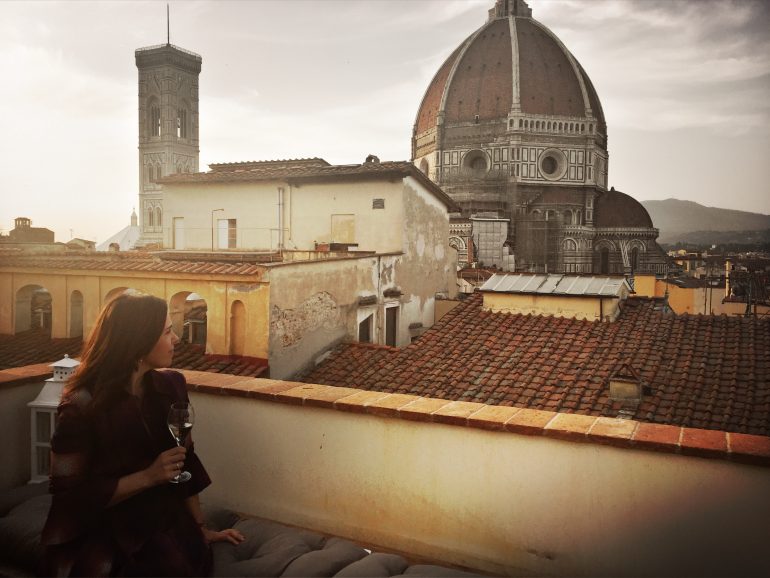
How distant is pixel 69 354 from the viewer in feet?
32.9

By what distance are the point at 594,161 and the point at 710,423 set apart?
53.2 metres

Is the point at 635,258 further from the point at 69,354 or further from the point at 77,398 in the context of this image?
the point at 77,398

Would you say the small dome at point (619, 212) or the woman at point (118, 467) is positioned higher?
the small dome at point (619, 212)

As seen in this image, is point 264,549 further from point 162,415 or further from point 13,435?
point 13,435

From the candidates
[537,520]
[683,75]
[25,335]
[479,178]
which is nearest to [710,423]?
[683,75]

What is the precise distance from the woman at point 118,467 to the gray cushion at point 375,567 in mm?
562

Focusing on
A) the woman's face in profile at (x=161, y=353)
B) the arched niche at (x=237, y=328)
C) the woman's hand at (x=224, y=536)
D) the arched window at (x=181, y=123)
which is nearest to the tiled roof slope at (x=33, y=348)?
the arched niche at (x=237, y=328)

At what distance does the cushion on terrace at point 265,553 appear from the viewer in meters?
2.36

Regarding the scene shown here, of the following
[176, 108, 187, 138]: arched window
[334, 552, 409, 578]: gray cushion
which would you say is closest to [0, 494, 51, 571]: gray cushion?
[334, 552, 409, 578]: gray cushion

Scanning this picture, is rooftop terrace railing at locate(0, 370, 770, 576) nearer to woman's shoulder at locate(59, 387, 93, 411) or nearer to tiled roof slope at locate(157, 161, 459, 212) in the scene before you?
woman's shoulder at locate(59, 387, 93, 411)

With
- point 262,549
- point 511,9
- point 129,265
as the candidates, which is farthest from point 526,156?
point 262,549

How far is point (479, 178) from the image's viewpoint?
55.2 metres

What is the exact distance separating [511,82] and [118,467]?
61.0 meters

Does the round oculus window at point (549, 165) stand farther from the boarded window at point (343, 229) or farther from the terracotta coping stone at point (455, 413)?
the terracotta coping stone at point (455, 413)
